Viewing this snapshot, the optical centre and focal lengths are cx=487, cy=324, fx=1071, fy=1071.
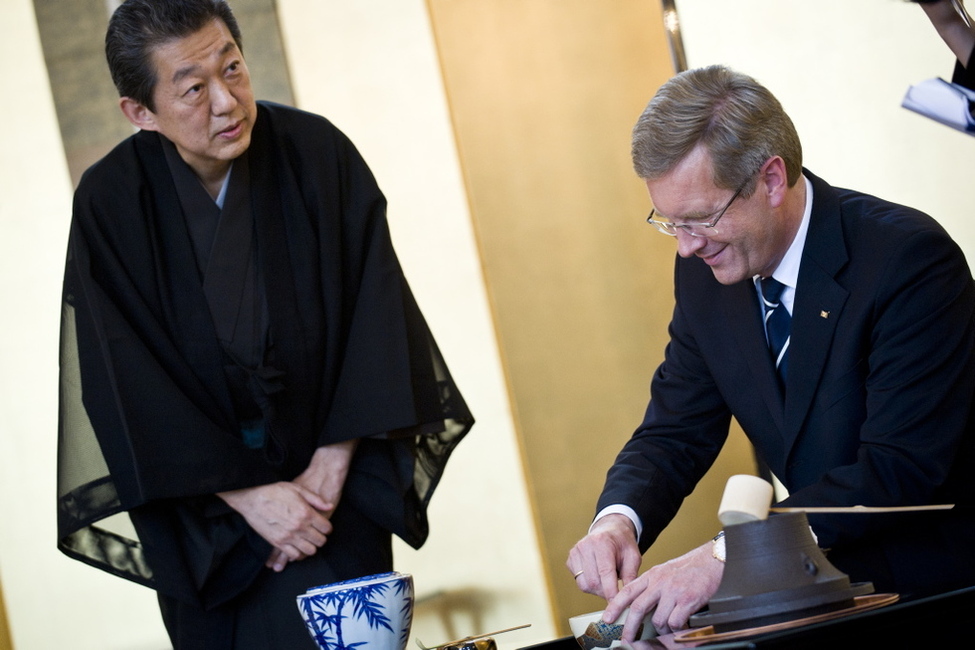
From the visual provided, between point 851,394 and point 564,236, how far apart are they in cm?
182

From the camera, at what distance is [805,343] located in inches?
65.7

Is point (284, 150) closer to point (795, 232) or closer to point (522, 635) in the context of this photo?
point (795, 232)

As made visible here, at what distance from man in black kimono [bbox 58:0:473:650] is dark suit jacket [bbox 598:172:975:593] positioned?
44 cm

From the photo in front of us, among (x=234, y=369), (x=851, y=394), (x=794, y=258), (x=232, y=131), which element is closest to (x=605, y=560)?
(x=851, y=394)

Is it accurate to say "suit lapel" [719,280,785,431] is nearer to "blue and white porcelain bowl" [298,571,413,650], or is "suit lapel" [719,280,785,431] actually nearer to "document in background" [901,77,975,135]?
"document in background" [901,77,975,135]

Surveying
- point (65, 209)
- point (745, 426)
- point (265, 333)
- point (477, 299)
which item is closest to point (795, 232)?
point (745, 426)

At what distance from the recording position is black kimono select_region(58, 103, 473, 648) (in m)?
1.78

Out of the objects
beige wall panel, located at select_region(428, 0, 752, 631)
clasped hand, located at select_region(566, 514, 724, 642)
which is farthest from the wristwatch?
beige wall panel, located at select_region(428, 0, 752, 631)

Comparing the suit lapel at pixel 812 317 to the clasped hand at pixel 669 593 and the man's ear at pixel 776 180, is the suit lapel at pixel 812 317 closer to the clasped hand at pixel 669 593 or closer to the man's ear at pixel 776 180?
the man's ear at pixel 776 180

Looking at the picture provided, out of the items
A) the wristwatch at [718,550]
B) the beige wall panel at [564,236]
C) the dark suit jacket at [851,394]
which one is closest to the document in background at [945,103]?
the dark suit jacket at [851,394]

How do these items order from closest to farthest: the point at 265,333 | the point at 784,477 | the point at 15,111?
the point at 784,477 → the point at 265,333 → the point at 15,111

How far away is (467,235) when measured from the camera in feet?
10.5

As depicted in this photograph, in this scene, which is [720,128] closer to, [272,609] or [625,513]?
[625,513]

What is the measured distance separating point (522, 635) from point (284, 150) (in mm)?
1718
